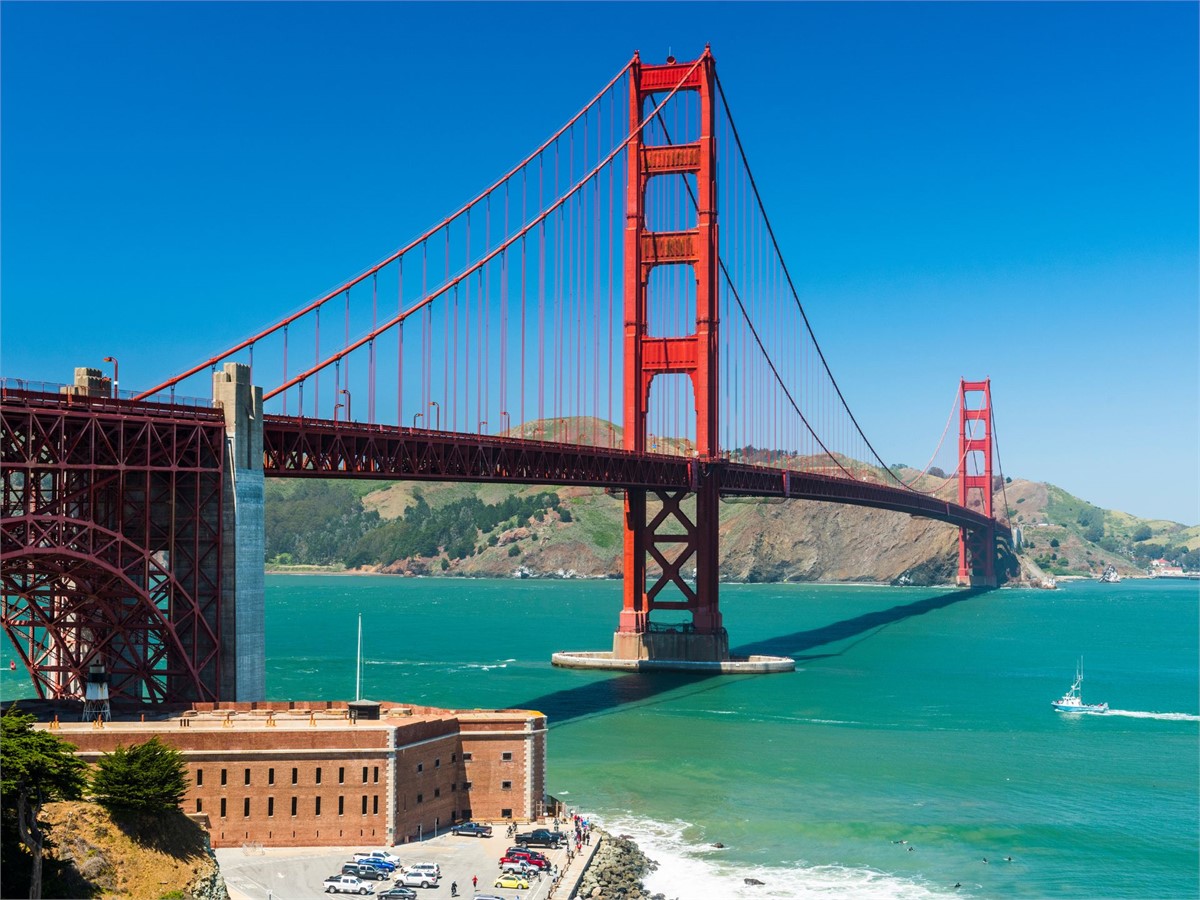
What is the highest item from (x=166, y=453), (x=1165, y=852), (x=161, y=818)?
(x=166, y=453)

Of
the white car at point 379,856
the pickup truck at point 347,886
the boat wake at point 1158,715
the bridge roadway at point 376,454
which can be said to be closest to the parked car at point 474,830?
the white car at point 379,856

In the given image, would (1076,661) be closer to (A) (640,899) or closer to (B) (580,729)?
(B) (580,729)

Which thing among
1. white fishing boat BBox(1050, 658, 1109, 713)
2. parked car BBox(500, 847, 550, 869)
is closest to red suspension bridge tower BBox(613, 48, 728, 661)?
white fishing boat BBox(1050, 658, 1109, 713)

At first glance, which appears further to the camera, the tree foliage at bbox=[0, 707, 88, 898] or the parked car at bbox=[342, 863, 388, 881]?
the parked car at bbox=[342, 863, 388, 881]

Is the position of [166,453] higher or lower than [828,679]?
higher

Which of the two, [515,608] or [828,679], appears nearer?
[828,679]

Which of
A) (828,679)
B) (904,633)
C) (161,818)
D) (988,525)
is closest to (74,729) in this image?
(161,818)

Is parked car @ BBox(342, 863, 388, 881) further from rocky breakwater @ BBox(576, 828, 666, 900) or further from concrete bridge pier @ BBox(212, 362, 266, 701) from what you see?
concrete bridge pier @ BBox(212, 362, 266, 701)
